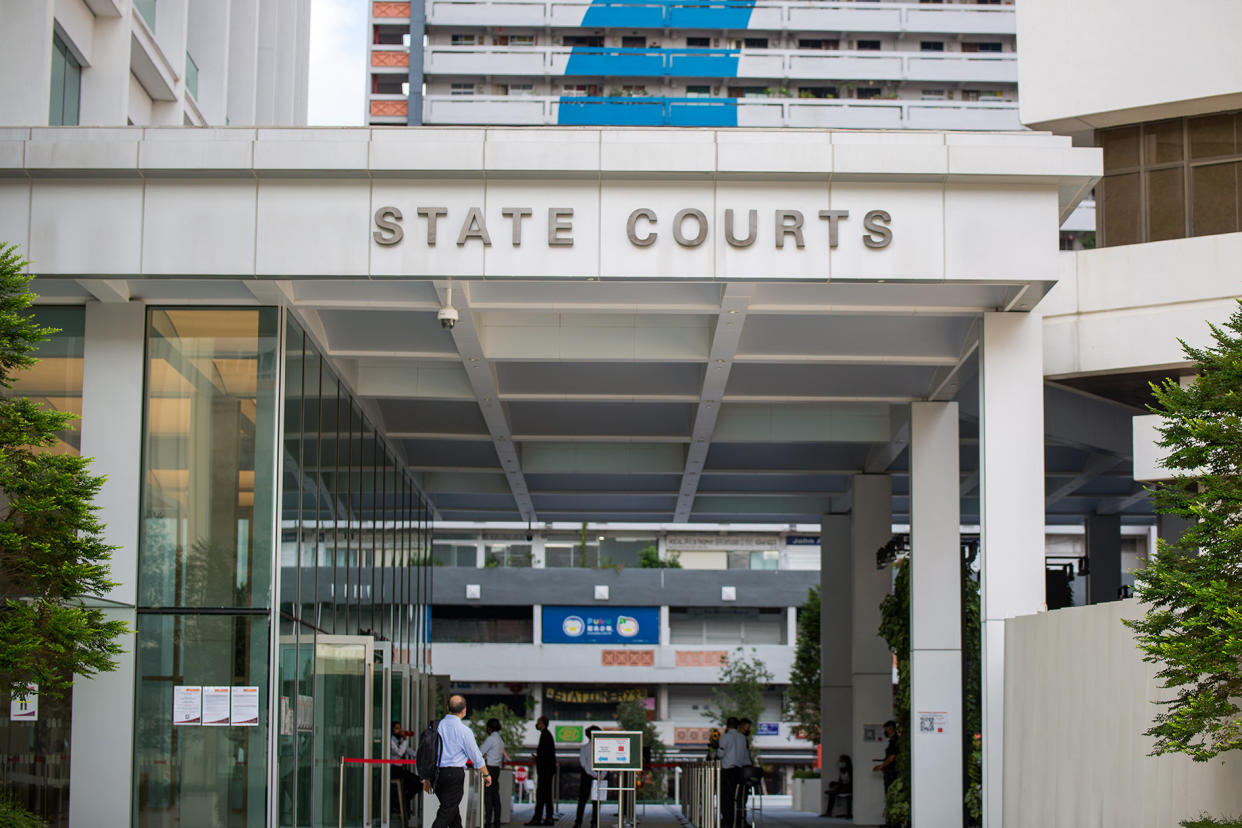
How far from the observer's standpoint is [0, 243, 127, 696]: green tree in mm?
11383

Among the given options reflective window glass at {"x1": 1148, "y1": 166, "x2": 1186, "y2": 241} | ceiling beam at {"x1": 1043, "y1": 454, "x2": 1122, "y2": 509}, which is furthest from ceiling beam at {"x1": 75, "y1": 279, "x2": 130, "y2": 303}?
ceiling beam at {"x1": 1043, "y1": 454, "x2": 1122, "y2": 509}

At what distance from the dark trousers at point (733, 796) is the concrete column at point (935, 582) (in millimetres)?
2541

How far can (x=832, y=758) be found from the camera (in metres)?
27.7

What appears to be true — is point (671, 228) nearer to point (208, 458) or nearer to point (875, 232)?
point (875, 232)

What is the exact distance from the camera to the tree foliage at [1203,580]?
9969 millimetres

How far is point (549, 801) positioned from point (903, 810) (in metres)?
5.41

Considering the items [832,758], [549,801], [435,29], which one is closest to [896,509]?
[832,758]

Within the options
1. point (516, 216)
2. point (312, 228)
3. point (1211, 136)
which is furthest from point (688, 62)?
point (312, 228)

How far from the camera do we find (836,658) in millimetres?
28359

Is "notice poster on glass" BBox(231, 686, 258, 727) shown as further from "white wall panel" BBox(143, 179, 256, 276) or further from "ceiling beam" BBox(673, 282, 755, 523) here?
"ceiling beam" BBox(673, 282, 755, 523)

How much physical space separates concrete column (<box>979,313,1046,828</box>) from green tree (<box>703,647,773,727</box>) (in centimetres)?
3594

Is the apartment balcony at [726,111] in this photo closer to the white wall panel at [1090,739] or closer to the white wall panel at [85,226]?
the white wall panel at [85,226]

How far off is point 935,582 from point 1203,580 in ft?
30.3

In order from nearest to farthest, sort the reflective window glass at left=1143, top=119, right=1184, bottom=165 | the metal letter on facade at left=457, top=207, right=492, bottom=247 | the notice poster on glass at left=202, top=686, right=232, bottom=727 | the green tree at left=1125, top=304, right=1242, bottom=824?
the green tree at left=1125, top=304, right=1242, bottom=824
the notice poster on glass at left=202, top=686, right=232, bottom=727
the metal letter on facade at left=457, top=207, right=492, bottom=247
the reflective window glass at left=1143, top=119, right=1184, bottom=165
